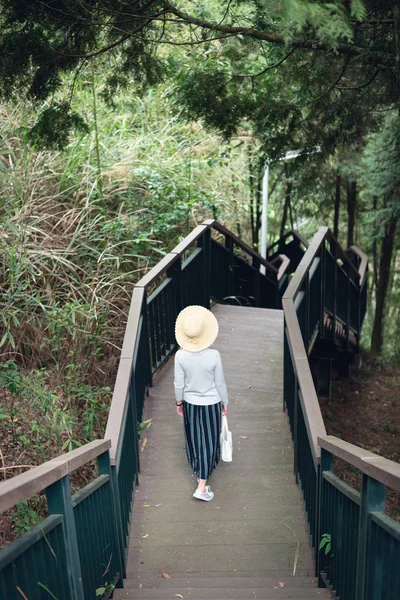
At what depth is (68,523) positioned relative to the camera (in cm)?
285

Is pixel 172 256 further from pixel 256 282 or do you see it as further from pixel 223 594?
pixel 256 282

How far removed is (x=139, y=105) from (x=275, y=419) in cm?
710

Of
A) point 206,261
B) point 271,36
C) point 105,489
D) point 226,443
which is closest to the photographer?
point 105,489

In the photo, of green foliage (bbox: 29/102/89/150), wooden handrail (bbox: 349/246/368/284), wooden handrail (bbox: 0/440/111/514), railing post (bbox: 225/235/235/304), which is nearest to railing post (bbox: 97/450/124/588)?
wooden handrail (bbox: 0/440/111/514)

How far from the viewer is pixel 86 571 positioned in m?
3.27

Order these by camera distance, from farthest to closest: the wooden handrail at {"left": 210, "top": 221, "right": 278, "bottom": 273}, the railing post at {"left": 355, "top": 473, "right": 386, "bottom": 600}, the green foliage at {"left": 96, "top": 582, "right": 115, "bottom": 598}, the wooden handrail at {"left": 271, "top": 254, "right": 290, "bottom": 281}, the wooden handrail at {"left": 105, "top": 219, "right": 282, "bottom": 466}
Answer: the wooden handrail at {"left": 271, "top": 254, "right": 290, "bottom": 281}, the wooden handrail at {"left": 210, "top": 221, "right": 278, "bottom": 273}, the wooden handrail at {"left": 105, "top": 219, "right": 282, "bottom": 466}, the green foliage at {"left": 96, "top": 582, "right": 115, "bottom": 598}, the railing post at {"left": 355, "top": 473, "right": 386, "bottom": 600}

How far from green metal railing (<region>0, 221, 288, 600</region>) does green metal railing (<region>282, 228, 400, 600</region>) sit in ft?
4.24

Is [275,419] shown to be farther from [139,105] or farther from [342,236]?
[342,236]

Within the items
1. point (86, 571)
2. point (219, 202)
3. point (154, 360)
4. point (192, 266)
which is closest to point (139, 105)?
point (219, 202)

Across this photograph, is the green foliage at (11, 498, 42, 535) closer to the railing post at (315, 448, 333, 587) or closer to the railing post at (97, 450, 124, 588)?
the railing post at (97, 450, 124, 588)

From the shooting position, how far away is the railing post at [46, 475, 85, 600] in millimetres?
2799

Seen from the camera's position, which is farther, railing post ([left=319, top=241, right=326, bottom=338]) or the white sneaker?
railing post ([left=319, top=241, right=326, bottom=338])

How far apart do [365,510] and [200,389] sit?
2379mm

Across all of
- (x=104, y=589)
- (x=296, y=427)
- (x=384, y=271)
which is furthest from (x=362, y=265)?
(x=104, y=589)
